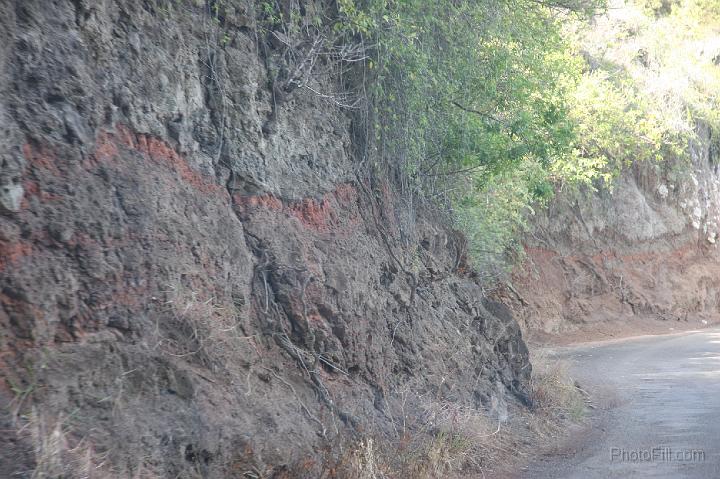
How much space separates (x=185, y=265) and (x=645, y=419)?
6.87 meters

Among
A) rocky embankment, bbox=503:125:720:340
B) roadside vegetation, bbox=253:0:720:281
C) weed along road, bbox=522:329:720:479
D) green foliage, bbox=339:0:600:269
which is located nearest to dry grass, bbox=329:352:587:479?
weed along road, bbox=522:329:720:479

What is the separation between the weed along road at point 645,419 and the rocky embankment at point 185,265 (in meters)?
1.64

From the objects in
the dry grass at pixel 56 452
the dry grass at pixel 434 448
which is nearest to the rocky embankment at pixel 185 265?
the dry grass at pixel 56 452

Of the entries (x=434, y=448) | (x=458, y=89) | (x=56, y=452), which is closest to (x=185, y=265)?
(x=56, y=452)

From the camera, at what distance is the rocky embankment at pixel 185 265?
18.3 feet

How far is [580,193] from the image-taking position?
2653cm

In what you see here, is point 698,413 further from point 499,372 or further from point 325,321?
point 325,321

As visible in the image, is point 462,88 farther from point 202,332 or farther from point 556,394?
point 202,332

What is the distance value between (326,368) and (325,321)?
1.51 feet

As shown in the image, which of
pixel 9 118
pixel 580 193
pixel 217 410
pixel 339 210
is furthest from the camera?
pixel 580 193

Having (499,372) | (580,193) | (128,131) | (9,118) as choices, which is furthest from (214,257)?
(580,193)

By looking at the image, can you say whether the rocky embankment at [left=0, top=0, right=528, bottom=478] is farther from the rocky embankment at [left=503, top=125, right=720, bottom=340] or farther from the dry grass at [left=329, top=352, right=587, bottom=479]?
the rocky embankment at [left=503, top=125, right=720, bottom=340]

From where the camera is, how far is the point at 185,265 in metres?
6.98

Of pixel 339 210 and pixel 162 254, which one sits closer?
pixel 162 254
